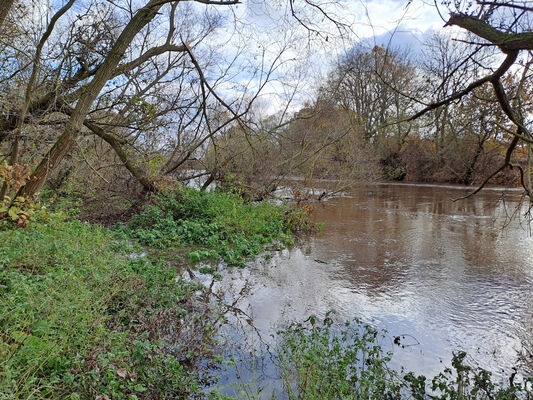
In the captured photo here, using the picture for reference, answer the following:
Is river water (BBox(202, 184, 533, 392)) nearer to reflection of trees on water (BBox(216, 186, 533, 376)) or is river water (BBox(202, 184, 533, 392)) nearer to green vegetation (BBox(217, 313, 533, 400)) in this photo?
reflection of trees on water (BBox(216, 186, 533, 376))

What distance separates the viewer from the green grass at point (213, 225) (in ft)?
29.9

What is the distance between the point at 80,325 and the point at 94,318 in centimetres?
40

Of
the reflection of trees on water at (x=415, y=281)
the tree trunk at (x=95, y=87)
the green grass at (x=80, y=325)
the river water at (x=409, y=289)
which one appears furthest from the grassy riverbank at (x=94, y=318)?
the reflection of trees on water at (x=415, y=281)

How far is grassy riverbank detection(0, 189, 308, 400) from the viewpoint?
3037 millimetres

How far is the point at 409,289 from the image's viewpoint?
6.95m

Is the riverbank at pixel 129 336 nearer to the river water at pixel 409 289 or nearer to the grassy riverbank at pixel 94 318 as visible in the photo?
the grassy riverbank at pixel 94 318

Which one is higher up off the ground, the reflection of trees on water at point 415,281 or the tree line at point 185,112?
the tree line at point 185,112

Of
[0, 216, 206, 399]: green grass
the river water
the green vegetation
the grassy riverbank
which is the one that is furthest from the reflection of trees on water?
[0, 216, 206, 399]: green grass

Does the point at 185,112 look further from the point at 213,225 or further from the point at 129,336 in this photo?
the point at 129,336

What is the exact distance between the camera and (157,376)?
11.6 ft

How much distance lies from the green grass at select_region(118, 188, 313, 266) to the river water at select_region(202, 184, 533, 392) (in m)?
0.82

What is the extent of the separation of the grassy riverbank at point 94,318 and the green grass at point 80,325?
1cm

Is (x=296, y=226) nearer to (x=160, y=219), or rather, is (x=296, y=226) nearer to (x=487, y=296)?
(x=160, y=219)

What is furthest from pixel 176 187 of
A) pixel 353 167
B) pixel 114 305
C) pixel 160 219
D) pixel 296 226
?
pixel 353 167
